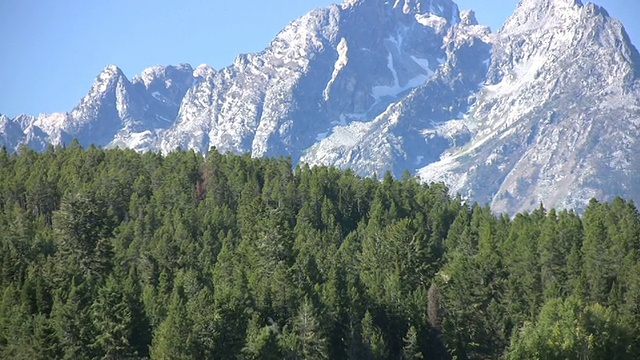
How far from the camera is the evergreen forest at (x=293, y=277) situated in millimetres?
104875

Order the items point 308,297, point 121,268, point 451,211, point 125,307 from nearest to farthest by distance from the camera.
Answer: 1. point 125,307
2. point 308,297
3. point 121,268
4. point 451,211

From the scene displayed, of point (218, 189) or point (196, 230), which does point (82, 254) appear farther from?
point (218, 189)

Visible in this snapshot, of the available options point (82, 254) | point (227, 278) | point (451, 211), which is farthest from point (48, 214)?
point (451, 211)

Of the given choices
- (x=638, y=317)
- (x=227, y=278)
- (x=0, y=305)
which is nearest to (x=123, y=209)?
(x=227, y=278)

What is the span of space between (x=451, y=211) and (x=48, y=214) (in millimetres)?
76595

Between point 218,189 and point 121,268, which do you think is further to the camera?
point 218,189

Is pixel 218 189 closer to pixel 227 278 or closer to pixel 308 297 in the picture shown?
pixel 227 278

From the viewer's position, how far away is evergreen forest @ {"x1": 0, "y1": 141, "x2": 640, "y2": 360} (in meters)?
105

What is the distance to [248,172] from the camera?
650 feet

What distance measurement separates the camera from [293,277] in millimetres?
122000

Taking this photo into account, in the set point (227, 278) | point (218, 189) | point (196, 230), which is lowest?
point (227, 278)

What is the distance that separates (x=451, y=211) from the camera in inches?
7357

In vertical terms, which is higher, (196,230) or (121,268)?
(196,230)

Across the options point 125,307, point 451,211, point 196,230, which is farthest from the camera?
point 451,211
